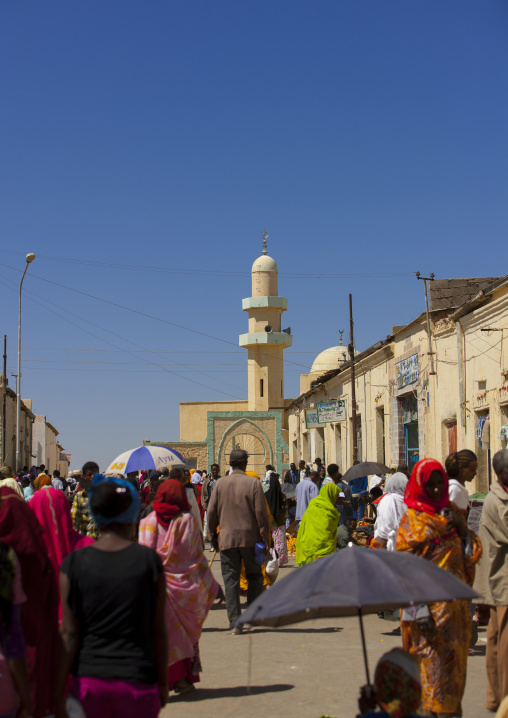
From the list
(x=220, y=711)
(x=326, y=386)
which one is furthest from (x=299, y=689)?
(x=326, y=386)

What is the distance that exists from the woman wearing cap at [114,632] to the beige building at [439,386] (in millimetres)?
12814

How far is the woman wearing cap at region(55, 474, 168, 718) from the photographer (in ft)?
11.5

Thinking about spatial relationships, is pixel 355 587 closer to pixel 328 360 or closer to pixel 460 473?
pixel 460 473

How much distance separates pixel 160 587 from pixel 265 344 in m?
46.6

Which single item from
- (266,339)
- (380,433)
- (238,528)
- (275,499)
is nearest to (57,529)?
(238,528)

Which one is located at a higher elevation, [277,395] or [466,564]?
[277,395]

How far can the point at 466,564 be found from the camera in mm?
5543

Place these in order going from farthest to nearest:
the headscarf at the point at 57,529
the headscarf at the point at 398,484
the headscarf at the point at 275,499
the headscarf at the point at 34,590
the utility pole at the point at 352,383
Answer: the utility pole at the point at 352,383 → the headscarf at the point at 275,499 → the headscarf at the point at 398,484 → the headscarf at the point at 57,529 → the headscarf at the point at 34,590

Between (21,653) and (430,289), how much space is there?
18.1 m

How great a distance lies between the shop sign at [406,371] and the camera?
21.9 metres

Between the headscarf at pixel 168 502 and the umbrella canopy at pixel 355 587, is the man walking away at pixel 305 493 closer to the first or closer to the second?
the headscarf at pixel 168 502

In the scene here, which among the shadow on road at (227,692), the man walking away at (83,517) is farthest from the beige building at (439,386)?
the man walking away at (83,517)

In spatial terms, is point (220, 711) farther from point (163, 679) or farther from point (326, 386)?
point (326, 386)

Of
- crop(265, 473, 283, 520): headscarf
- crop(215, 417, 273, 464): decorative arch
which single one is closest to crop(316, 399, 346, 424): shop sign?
crop(215, 417, 273, 464): decorative arch
